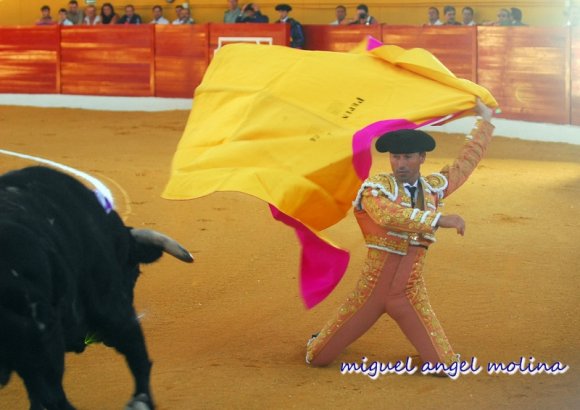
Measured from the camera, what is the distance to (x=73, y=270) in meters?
3.54

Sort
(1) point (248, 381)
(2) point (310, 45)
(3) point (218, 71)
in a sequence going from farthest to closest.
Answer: (2) point (310, 45)
(3) point (218, 71)
(1) point (248, 381)

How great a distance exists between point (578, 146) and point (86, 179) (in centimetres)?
547

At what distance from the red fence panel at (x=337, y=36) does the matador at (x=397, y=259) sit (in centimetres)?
988

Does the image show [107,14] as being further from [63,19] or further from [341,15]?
[341,15]

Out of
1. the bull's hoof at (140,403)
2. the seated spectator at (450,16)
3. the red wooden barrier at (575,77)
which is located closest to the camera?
the bull's hoof at (140,403)

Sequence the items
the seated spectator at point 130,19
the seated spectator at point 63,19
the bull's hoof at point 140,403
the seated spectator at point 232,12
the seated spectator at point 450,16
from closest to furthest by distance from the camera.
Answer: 1. the bull's hoof at point 140,403
2. the seated spectator at point 450,16
3. the seated spectator at point 232,12
4. the seated spectator at point 130,19
5. the seated spectator at point 63,19

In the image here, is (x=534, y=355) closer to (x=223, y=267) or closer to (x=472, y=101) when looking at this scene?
(x=472, y=101)

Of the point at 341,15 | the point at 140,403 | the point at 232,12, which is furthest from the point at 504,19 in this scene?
the point at 140,403

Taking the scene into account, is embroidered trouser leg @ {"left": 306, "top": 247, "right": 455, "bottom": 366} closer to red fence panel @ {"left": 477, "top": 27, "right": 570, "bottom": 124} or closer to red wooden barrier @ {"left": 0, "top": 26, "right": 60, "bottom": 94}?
red fence panel @ {"left": 477, "top": 27, "right": 570, "bottom": 124}

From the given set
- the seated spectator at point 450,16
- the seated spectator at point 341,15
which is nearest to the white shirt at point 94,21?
the seated spectator at point 341,15

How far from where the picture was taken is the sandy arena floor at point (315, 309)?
167 inches

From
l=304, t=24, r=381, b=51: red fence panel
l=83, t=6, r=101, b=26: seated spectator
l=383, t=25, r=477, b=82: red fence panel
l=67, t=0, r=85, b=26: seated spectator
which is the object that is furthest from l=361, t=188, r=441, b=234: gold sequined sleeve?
l=67, t=0, r=85, b=26: seated spectator

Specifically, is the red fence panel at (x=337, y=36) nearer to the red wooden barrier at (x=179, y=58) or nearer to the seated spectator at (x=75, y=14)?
the red wooden barrier at (x=179, y=58)

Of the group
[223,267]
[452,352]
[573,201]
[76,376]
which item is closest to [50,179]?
[76,376]
